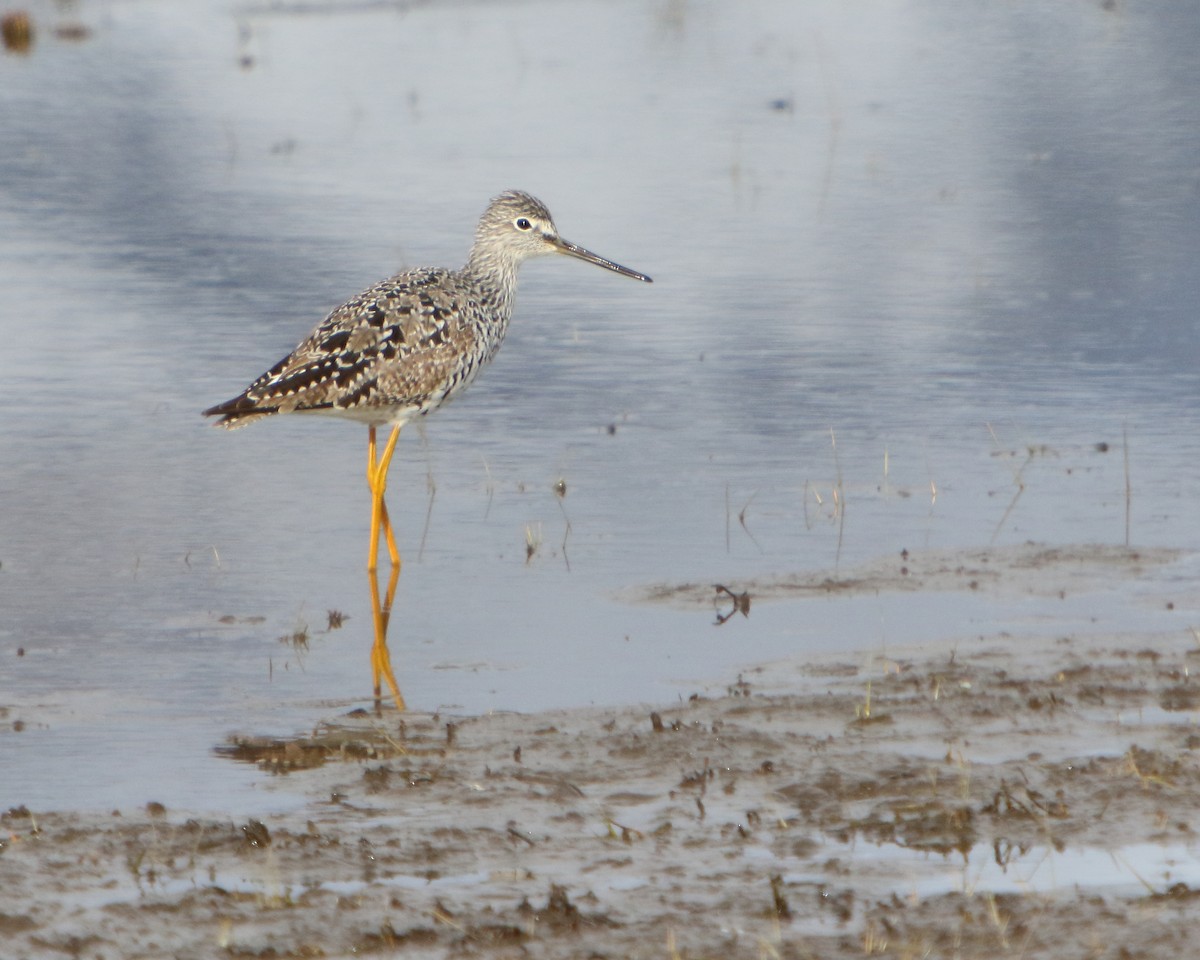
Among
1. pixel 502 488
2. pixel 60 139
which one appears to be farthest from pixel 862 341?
pixel 60 139

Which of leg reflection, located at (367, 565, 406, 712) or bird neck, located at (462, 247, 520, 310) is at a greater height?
bird neck, located at (462, 247, 520, 310)

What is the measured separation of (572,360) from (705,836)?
19.8 ft

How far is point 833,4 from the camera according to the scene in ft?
77.1

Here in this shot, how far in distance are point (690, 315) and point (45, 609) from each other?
17.4 ft

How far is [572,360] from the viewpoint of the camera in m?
11.0

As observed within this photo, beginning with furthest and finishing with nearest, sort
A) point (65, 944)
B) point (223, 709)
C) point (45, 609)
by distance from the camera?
point (45, 609) < point (223, 709) < point (65, 944)

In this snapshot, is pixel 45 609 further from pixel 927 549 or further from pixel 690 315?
pixel 690 315

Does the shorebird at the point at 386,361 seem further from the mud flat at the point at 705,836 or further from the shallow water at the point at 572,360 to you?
the mud flat at the point at 705,836

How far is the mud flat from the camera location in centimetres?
464

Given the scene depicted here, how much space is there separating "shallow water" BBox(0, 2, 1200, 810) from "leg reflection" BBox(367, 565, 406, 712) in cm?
5

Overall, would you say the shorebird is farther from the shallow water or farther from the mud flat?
the mud flat

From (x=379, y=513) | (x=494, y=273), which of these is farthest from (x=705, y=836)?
(x=494, y=273)

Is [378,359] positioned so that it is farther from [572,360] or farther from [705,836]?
[705,836]

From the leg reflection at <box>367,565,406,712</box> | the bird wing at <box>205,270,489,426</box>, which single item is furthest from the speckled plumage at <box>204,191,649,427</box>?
the leg reflection at <box>367,565,406,712</box>
